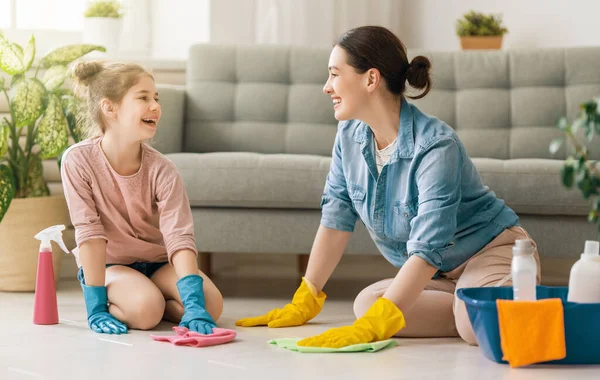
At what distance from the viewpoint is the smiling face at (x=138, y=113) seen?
2.29 metres

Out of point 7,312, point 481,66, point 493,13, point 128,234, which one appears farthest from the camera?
point 493,13

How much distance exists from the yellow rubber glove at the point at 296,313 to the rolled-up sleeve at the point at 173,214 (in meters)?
0.25

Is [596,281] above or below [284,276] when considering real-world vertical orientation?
above

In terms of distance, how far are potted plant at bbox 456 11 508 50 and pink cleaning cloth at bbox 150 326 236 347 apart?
2037mm

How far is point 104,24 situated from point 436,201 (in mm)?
2222

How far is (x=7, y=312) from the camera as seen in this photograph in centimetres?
252

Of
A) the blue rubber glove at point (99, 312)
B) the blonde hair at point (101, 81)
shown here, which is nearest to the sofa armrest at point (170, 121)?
the blonde hair at point (101, 81)

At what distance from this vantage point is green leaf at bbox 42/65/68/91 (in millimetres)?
2898

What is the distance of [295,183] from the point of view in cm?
264

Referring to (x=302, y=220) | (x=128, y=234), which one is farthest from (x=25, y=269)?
(x=302, y=220)

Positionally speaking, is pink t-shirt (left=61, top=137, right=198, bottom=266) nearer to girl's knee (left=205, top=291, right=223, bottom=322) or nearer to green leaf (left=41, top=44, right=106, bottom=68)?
girl's knee (left=205, top=291, right=223, bottom=322)

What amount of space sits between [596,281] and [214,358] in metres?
0.86

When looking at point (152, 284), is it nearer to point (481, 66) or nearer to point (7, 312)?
point (7, 312)

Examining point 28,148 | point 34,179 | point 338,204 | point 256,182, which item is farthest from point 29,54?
point 338,204
